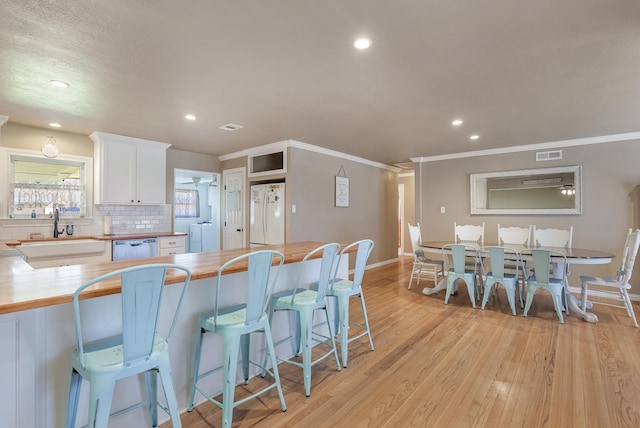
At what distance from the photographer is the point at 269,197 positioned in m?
5.21

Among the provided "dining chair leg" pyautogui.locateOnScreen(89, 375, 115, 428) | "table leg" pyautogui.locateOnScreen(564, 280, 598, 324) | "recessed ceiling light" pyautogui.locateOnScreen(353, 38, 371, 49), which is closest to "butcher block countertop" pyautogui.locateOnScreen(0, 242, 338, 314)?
"dining chair leg" pyautogui.locateOnScreen(89, 375, 115, 428)

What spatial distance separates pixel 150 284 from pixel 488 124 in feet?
13.4

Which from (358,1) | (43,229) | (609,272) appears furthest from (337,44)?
(609,272)

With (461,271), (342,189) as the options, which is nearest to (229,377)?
(461,271)

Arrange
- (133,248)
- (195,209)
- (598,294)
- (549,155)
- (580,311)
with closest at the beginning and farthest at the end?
(580,311), (133,248), (598,294), (549,155), (195,209)

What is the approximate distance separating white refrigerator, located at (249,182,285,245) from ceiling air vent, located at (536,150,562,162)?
4069 mm

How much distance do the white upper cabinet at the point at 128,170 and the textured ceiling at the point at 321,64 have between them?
0.41 m

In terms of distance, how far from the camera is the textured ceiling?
5.86ft

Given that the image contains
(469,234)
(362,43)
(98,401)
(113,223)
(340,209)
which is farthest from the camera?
(340,209)

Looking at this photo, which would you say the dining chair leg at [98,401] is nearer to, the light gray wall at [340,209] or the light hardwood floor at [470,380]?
the light hardwood floor at [470,380]

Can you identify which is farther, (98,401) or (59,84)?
(59,84)

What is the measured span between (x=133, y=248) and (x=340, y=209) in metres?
3.33

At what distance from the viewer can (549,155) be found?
491 cm

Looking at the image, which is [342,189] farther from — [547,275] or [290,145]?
[547,275]
